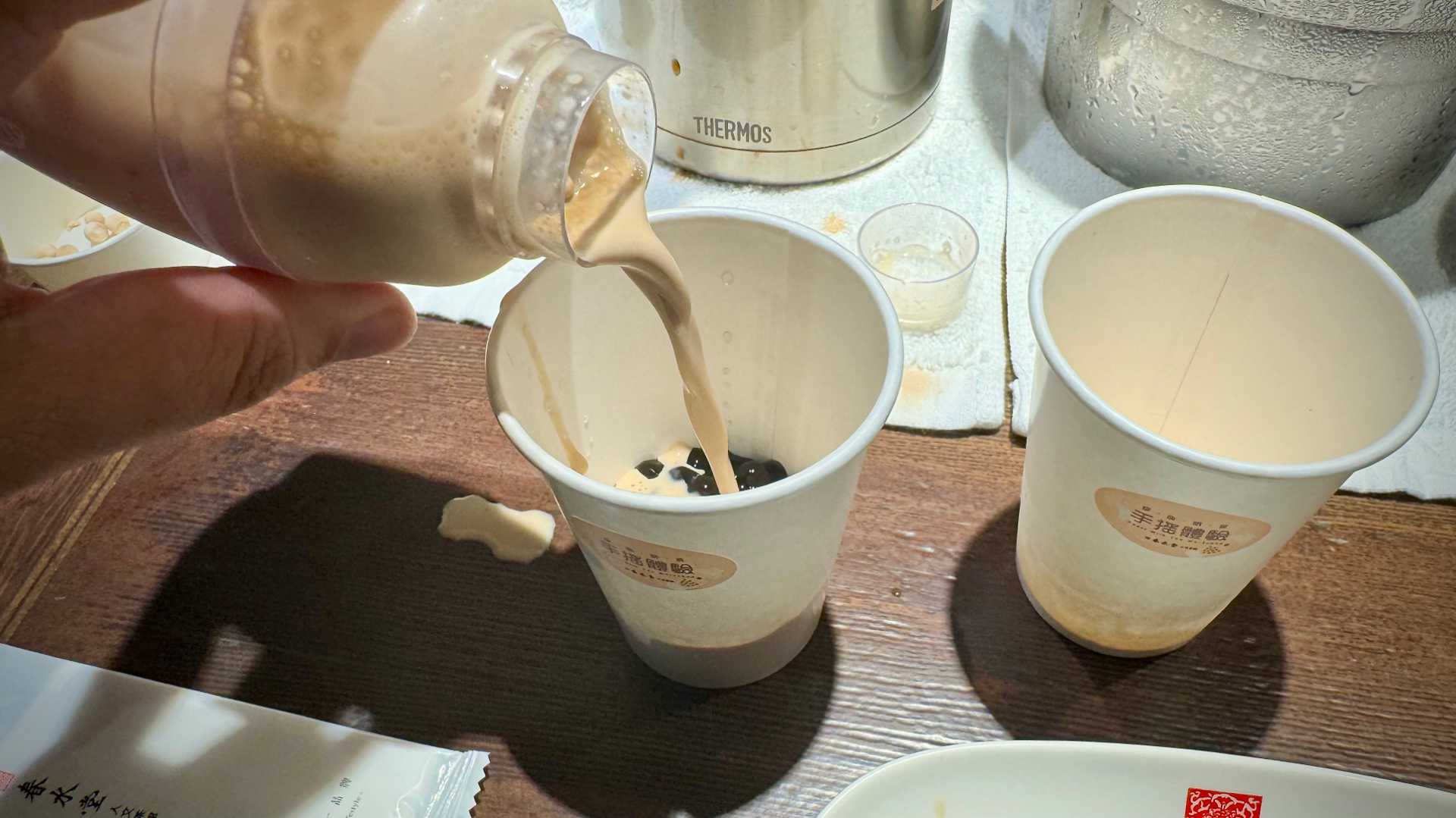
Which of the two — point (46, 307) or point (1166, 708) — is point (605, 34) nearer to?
point (46, 307)

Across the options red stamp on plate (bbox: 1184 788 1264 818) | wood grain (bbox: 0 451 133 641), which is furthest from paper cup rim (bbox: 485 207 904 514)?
wood grain (bbox: 0 451 133 641)

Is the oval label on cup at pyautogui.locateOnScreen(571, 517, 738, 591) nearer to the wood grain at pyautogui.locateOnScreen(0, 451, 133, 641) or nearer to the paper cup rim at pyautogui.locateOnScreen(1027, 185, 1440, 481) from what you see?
the paper cup rim at pyautogui.locateOnScreen(1027, 185, 1440, 481)

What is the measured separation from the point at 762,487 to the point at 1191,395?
1.00ft

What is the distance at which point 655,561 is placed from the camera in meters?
0.41

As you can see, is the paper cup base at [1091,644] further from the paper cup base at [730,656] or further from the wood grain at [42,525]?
the wood grain at [42,525]

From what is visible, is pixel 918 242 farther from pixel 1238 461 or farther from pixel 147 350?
pixel 147 350

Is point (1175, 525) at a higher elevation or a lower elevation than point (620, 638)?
higher

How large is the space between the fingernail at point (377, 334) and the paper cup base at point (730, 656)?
19 centimetres

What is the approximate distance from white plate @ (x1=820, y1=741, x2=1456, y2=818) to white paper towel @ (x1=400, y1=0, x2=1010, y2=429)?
0.77 ft

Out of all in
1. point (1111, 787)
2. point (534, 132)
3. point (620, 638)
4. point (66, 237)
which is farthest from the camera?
point (66, 237)

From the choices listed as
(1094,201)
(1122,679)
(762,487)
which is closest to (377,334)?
(762,487)

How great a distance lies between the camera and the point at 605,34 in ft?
2.48

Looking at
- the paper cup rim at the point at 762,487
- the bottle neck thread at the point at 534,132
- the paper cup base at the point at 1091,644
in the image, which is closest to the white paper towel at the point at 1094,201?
the paper cup base at the point at 1091,644

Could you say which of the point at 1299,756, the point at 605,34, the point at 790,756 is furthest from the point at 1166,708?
the point at 605,34
